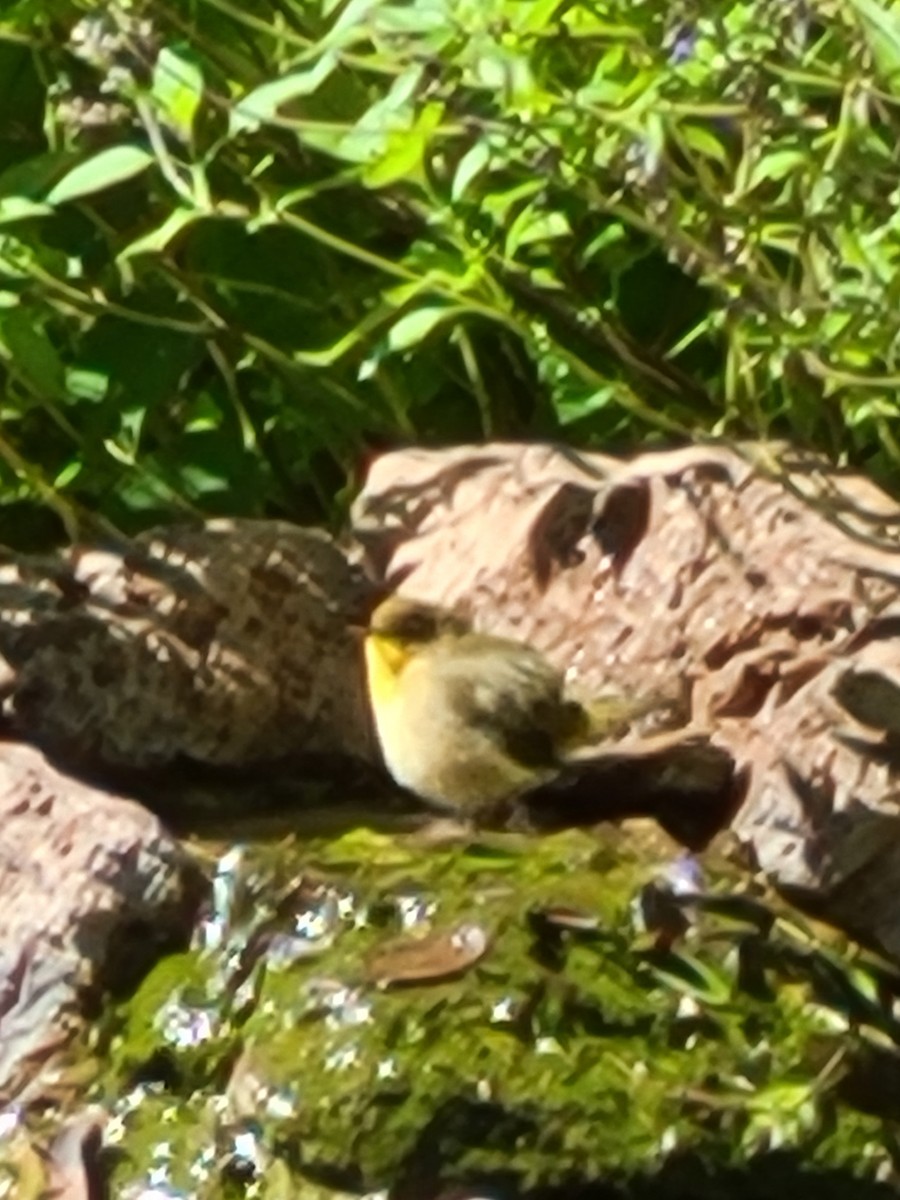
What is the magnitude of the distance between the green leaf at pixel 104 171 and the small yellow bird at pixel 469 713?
60 cm

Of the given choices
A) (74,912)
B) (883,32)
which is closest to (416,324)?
(883,32)

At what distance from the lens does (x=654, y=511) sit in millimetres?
3361

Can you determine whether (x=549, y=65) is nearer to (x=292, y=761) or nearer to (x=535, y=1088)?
(x=292, y=761)

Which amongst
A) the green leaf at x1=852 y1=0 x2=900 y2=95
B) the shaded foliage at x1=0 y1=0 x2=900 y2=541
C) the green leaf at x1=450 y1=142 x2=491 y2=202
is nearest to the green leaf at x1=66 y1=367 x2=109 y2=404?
the shaded foliage at x1=0 y1=0 x2=900 y2=541

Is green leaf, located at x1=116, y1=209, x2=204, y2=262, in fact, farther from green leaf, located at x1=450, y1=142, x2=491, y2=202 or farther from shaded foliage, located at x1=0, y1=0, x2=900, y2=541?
green leaf, located at x1=450, y1=142, x2=491, y2=202

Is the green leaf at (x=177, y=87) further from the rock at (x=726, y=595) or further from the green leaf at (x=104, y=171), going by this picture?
the rock at (x=726, y=595)

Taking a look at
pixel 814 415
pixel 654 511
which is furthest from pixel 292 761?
pixel 814 415

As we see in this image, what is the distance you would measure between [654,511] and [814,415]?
29 cm

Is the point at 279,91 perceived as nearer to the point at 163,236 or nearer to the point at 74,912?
the point at 163,236

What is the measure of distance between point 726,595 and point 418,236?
750 millimetres

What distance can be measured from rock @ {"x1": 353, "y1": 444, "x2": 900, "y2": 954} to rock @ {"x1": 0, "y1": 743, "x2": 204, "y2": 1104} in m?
0.62

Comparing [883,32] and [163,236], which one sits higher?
[883,32]

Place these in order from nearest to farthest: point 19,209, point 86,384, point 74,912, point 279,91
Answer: point 74,912 < point 279,91 < point 19,209 < point 86,384

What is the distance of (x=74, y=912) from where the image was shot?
2898 mm
